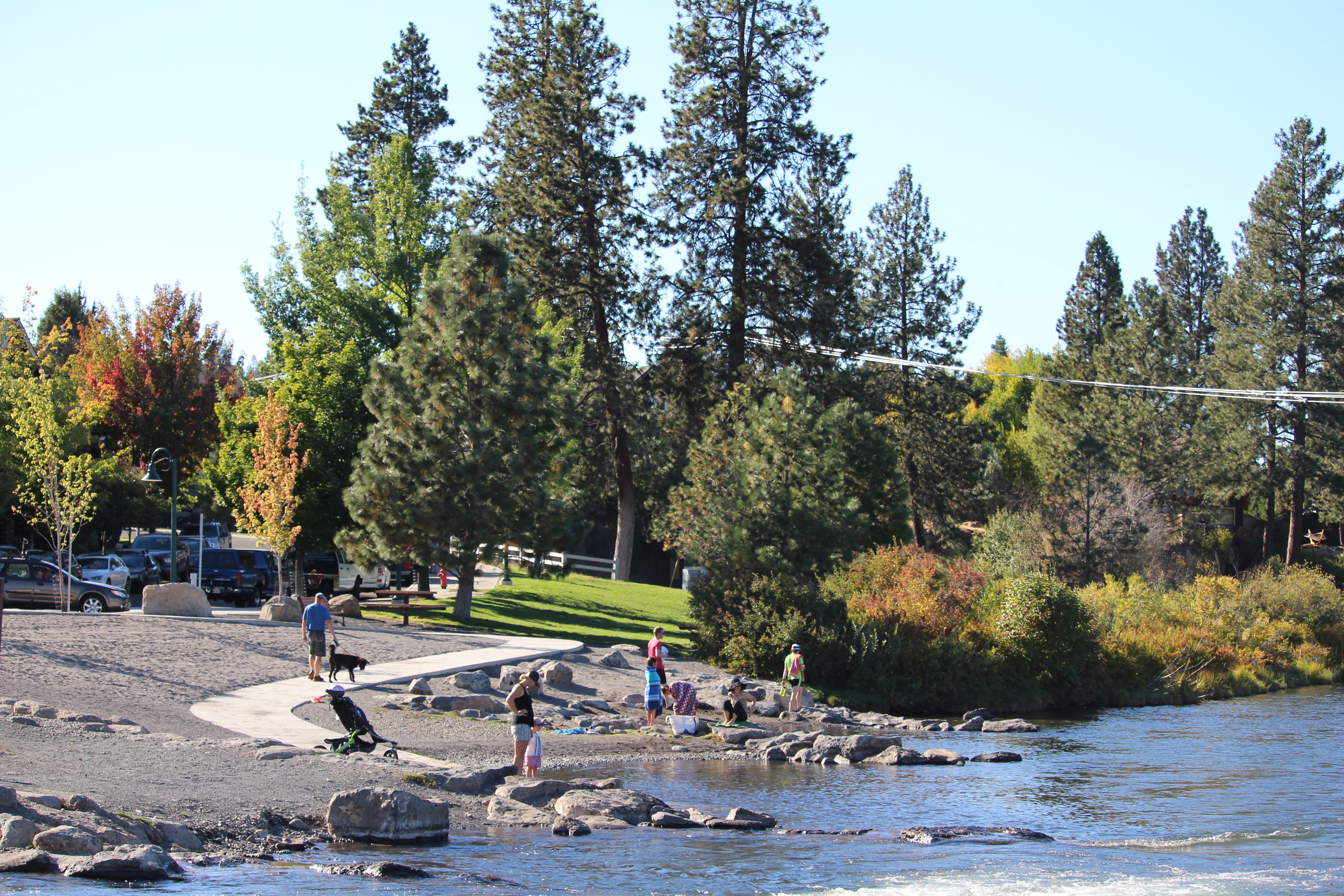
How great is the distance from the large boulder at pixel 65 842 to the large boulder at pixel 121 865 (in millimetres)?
126

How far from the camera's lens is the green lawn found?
38.0 metres

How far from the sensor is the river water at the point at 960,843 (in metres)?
13.7

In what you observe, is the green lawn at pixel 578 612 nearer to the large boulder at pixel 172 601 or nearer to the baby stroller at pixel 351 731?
the large boulder at pixel 172 601

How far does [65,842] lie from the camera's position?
1218cm

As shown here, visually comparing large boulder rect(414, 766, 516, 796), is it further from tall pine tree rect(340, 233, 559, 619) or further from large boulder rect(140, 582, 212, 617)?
tall pine tree rect(340, 233, 559, 619)

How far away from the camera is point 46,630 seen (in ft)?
89.8

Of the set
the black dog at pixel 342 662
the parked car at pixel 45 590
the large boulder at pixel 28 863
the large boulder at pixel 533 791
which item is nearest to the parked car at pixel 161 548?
the parked car at pixel 45 590

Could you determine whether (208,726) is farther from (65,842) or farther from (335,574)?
(335,574)

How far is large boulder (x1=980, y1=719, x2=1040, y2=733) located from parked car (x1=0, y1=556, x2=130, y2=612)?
2432cm

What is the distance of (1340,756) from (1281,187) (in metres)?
41.1

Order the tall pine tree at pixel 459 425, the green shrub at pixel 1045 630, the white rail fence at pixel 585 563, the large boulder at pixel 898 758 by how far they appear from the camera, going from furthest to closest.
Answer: the white rail fence at pixel 585 563 < the green shrub at pixel 1045 630 < the tall pine tree at pixel 459 425 < the large boulder at pixel 898 758

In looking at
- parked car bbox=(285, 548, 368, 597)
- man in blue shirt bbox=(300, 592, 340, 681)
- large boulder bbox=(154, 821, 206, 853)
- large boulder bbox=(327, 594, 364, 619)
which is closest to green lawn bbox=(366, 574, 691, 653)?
large boulder bbox=(327, 594, 364, 619)

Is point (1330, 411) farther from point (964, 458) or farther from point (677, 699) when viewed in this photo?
point (677, 699)

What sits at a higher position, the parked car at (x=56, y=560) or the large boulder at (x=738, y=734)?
the parked car at (x=56, y=560)
